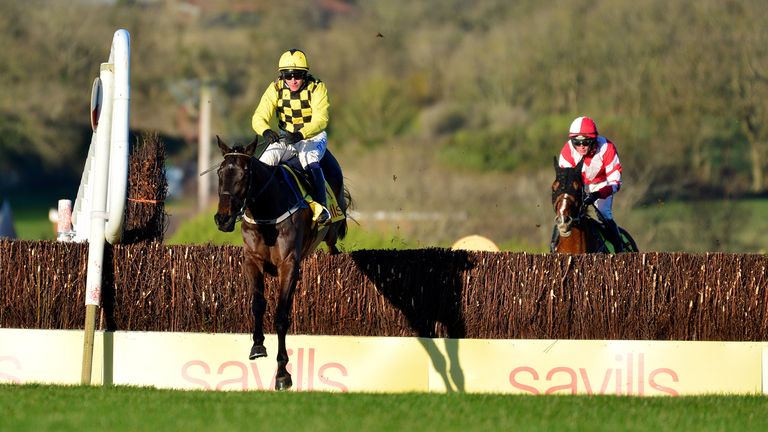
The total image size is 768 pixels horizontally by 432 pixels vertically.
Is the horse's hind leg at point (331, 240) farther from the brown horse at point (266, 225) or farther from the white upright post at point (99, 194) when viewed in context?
the white upright post at point (99, 194)

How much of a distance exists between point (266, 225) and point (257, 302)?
681 millimetres

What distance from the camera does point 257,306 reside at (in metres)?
9.96

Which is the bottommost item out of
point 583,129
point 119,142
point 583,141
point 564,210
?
point 564,210

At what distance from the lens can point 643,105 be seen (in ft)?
124

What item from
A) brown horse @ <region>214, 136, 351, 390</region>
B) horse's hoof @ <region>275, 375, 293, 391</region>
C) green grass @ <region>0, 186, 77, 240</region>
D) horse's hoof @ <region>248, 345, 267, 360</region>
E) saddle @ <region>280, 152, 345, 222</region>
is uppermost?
green grass @ <region>0, 186, 77, 240</region>

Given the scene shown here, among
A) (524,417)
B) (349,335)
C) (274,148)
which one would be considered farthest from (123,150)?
(524,417)

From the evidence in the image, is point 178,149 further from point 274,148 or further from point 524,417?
point 524,417

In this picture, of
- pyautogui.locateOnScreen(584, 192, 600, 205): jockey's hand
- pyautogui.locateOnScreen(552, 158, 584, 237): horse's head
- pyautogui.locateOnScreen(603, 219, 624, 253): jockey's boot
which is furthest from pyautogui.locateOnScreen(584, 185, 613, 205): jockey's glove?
pyautogui.locateOnScreen(603, 219, 624, 253): jockey's boot

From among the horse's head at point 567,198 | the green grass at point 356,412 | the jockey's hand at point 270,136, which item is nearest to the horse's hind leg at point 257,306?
the green grass at point 356,412

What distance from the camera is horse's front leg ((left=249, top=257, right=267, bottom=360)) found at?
9.71 meters

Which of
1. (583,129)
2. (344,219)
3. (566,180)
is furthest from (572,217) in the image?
(344,219)

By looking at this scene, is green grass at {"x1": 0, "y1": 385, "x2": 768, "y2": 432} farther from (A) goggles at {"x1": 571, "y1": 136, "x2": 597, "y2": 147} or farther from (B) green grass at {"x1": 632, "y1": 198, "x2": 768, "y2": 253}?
(B) green grass at {"x1": 632, "y1": 198, "x2": 768, "y2": 253}

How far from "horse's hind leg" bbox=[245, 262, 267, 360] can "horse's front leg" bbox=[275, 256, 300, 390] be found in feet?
0.39

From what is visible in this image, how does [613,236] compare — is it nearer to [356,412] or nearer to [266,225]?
[266,225]
